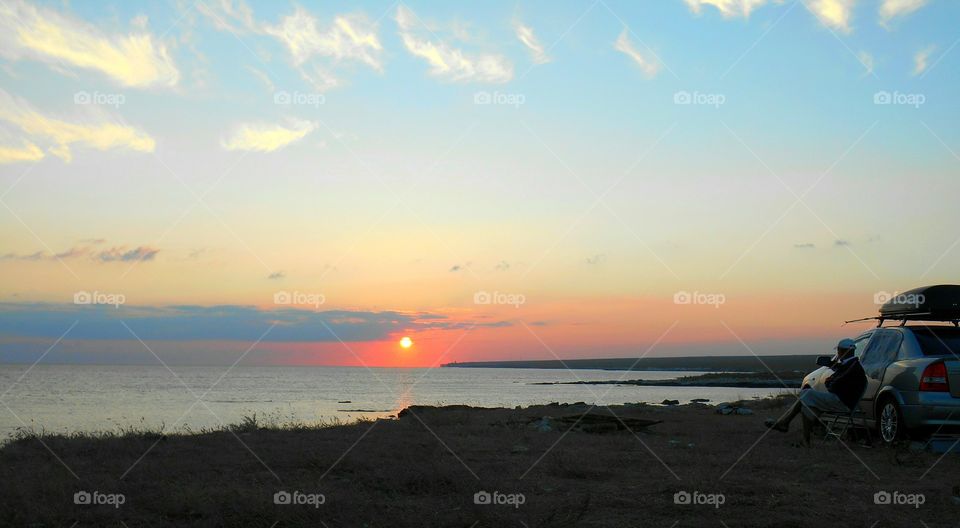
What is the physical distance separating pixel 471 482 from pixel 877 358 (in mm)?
7777

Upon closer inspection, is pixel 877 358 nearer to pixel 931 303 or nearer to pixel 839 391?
pixel 839 391

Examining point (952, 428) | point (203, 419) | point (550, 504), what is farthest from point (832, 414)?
point (203, 419)

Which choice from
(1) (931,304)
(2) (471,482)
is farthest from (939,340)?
(2) (471,482)

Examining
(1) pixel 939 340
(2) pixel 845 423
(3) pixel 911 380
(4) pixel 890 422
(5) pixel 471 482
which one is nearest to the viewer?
(5) pixel 471 482

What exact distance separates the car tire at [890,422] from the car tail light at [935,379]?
59 centimetres

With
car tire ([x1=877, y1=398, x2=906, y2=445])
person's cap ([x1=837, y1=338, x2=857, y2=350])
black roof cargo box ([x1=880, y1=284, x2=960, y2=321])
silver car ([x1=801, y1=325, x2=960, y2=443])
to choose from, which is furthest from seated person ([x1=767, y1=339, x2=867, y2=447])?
black roof cargo box ([x1=880, y1=284, x2=960, y2=321])

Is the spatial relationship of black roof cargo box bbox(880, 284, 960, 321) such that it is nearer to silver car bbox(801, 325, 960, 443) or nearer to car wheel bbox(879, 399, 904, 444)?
silver car bbox(801, 325, 960, 443)

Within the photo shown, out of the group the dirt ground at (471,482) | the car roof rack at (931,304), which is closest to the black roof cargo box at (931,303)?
the car roof rack at (931,304)

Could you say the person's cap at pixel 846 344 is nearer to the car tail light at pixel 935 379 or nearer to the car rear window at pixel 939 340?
the car rear window at pixel 939 340

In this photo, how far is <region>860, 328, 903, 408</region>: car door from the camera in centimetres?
1218

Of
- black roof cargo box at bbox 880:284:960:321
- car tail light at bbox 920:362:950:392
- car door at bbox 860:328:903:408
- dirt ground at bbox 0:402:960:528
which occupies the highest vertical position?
black roof cargo box at bbox 880:284:960:321

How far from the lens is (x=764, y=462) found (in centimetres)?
1062

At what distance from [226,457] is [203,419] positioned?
83.4ft

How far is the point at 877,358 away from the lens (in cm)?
1265
